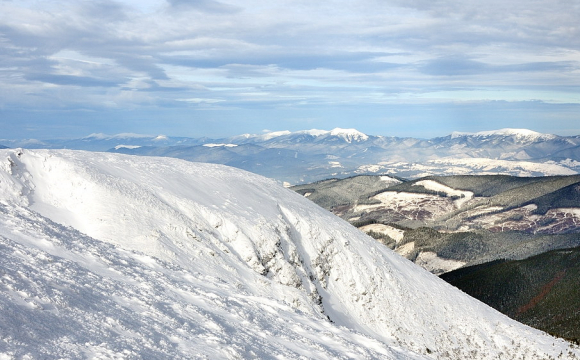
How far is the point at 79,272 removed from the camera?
57.4 ft

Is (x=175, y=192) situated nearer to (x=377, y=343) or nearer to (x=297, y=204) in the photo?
(x=297, y=204)

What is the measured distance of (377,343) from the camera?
2206 centimetres

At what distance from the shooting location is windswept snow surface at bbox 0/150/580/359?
1420 centimetres

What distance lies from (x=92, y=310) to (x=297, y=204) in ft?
118

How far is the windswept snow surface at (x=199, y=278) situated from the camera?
14203 mm

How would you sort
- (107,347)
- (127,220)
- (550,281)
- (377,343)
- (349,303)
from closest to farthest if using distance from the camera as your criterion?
(107,347) < (377,343) < (127,220) < (349,303) < (550,281)

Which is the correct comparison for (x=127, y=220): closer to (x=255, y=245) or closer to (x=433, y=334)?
(x=255, y=245)

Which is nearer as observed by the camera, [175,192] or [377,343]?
[377,343]

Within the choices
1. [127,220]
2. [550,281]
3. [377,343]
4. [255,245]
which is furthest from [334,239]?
[550,281]

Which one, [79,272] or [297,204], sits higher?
[79,272]

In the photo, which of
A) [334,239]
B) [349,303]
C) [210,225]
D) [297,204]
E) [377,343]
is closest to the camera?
[377,343]

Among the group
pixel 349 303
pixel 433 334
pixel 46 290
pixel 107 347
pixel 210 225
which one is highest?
pixel 46 290

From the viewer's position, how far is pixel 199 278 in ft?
78.4

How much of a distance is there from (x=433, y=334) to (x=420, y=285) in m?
6.92
